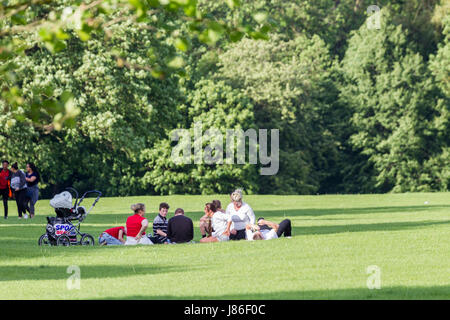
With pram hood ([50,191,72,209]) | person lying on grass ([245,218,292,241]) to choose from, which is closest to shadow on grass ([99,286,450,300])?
pram hood ([50,191,72,209])

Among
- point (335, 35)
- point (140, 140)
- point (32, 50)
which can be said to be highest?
point (335, 35)

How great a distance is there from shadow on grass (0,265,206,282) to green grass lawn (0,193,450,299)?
2 centimetres

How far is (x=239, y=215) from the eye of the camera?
78.7 feet

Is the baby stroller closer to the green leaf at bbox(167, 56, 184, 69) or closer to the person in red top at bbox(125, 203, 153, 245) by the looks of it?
the person in red top at bbox(125, 203, 153, 245)

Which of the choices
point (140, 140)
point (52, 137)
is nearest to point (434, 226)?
point (140, 140)

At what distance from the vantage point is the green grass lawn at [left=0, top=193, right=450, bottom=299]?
14641 mm

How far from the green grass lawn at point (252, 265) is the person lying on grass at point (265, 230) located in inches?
21.0

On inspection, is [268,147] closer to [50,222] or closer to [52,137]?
[52,137]

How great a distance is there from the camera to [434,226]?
2933 cm

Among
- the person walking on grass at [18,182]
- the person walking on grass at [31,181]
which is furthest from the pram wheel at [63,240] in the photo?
the person walking on grass at [31,181]

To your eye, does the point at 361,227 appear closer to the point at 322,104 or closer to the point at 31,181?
the point at 31,181

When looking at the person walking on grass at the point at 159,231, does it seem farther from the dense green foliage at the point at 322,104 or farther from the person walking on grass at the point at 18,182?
the dense green foliage at the point at 322,104

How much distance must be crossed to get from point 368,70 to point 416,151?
7037 millimetres

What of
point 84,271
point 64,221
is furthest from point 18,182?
point 84,271
